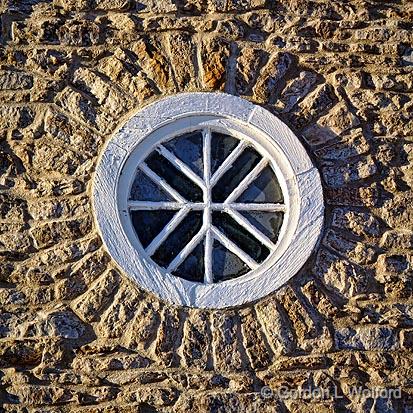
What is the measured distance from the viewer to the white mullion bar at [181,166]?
518cm

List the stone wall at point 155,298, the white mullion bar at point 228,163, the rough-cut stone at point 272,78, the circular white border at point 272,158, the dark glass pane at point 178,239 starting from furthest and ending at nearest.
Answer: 1. the rough-cut stone at point 272,78
2. the white mullion bar at point 228,163
3. the dark glass pane at point 178,239
4. the circular white border at point 272,158
5. the stone wall at point 155,298

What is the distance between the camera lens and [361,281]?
16.8 feet

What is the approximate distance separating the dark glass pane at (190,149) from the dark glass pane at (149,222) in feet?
0.99

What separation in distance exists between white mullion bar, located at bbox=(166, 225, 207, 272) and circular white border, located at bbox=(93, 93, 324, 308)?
0.08 m

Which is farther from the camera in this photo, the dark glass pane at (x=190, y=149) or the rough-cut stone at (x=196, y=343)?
the dark glass pane at (x=190, y=149)

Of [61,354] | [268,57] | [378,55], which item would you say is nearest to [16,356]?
[61,354]

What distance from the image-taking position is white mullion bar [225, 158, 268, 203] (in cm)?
516

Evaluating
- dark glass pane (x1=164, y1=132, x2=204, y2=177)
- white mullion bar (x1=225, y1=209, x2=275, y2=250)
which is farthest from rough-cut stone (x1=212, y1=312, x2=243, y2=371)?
dark glass pane (x1=164, y1=132, x2=204, y2=177)

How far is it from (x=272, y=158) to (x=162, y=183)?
0.64 m

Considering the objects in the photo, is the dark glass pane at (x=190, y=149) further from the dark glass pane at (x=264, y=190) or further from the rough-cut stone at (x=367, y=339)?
the rough-cut stone at (x=367, y=339)

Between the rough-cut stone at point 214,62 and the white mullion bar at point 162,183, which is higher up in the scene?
the rough-cut stone at point 214,62

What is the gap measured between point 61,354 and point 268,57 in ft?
6.72

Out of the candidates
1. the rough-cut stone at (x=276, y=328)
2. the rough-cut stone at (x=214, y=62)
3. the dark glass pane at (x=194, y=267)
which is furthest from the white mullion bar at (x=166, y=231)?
the rough-cut stone at (x=214, y=62)

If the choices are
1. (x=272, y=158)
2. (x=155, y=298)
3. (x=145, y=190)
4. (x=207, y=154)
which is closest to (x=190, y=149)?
(x=207, y=154)
